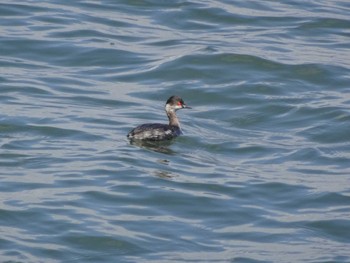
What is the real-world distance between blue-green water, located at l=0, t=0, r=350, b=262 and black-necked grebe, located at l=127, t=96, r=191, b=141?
0.17m

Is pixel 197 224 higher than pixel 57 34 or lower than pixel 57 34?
lower

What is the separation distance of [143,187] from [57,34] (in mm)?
8807

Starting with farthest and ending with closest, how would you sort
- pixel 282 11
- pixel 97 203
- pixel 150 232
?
pixel 282 11 < pixel 97 203 < pixel 150 232

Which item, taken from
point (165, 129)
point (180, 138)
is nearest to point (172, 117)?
point (180, 138)

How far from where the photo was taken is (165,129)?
57.2ft

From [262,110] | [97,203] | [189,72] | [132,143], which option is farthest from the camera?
[189,72]

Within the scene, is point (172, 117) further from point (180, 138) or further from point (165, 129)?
point (165, 129)

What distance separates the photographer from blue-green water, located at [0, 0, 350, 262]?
44.0 ft

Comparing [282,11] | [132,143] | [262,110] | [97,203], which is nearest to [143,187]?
[97,203]

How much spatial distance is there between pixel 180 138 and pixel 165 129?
38 cm

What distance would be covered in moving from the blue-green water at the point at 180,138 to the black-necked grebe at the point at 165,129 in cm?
17

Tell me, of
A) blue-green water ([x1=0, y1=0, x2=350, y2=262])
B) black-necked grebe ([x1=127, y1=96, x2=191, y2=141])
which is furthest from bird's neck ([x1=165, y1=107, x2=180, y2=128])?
blue-green water ([x1=0, y1=0, x2=350, y2=262])

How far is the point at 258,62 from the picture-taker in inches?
853

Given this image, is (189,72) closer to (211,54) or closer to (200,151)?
(211,54)
